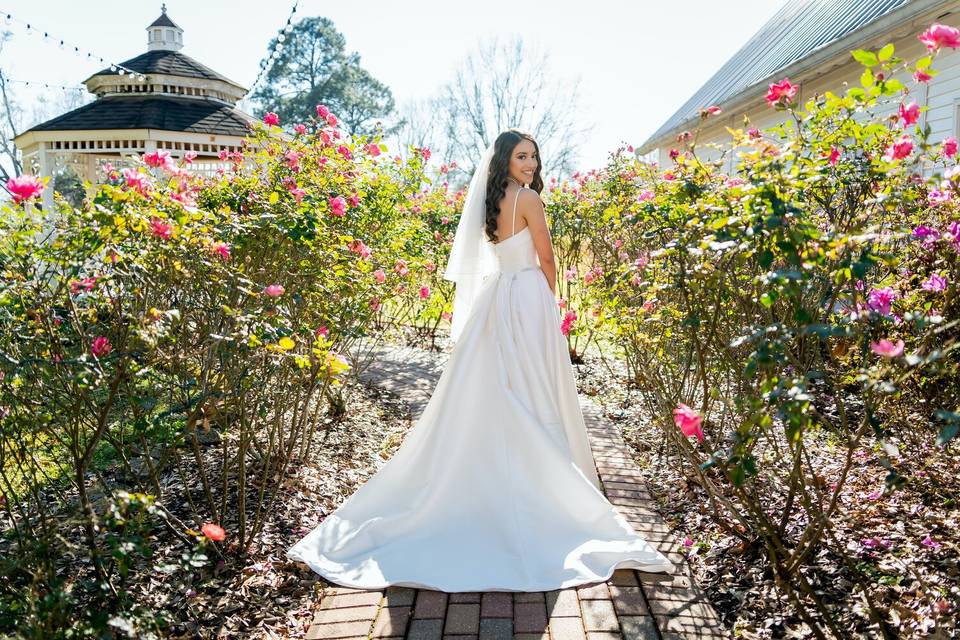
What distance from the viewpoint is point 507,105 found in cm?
3678

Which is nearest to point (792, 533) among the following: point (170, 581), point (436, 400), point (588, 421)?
point (436, 400)

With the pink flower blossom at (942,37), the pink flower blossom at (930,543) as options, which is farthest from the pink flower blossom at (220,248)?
the pink flower blossom at (930,543)

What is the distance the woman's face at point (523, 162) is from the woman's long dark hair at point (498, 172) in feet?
0.08

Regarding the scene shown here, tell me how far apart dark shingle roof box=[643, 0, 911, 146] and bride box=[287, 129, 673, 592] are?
4.95 meters

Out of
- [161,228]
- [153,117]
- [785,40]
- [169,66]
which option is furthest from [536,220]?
[169,66]

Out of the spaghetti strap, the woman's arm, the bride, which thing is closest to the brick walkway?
the bride

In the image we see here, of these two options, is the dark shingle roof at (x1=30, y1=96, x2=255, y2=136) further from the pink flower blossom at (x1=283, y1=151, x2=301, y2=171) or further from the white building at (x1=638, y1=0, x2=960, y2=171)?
the pink flower blossom at (x1=283, y1=151, x2=301, y2=171)

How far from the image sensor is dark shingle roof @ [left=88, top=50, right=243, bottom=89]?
16.8 m

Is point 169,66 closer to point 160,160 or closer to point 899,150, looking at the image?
point 160,160

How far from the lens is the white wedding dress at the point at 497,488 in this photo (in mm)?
3246

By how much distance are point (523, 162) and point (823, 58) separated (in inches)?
217

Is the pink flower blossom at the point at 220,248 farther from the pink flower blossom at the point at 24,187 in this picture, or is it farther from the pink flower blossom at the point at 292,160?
the pink flower blossom at the point at 292,160

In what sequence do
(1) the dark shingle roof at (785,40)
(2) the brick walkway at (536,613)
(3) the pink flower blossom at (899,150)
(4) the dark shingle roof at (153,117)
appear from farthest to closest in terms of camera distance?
(4) the dark shingle roof at (153,117)
(1) the dark shingle roof at (785,40)
(2) the brick walkway at (536,613)
(3) the pink flower blossom at (899,150)

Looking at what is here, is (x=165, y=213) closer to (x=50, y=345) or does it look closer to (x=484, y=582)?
(x=50, y=345)
